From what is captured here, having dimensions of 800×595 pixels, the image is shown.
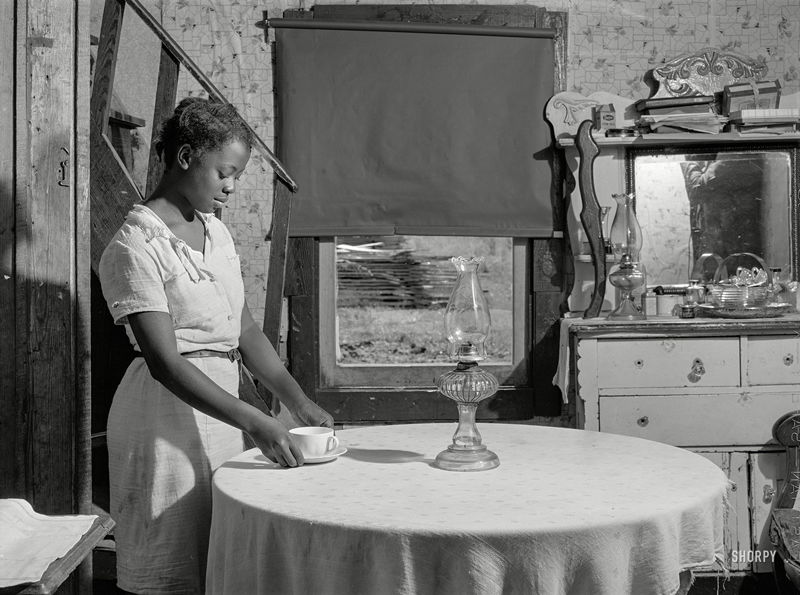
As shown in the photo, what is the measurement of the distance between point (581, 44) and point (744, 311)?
66.3 inches

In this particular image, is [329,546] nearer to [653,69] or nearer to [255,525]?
[255,525]

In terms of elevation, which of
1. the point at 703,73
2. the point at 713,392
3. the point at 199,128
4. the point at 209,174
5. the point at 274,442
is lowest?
the point at 713,392

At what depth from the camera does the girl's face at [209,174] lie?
2248mm

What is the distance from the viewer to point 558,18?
15.6 ft

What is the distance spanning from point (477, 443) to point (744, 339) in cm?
231

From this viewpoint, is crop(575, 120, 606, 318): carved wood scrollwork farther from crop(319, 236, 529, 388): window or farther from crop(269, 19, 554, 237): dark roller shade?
crop(319, 236, 529, 388): window

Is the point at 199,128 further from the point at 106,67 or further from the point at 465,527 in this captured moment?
the point at 106,67

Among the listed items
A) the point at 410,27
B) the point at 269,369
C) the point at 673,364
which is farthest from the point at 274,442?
the point at 410,27

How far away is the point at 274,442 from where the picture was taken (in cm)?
198

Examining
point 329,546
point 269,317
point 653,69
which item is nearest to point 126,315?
point 329,546

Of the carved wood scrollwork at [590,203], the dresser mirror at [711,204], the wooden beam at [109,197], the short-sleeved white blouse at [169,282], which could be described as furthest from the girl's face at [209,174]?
the dresser mirror at [711,204]

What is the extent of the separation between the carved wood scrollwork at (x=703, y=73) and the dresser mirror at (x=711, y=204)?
0.33 metres

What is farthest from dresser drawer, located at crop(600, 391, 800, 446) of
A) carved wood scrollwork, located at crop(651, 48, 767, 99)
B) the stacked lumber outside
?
carved wood scrollwork, located at crop(651, 48, 767, 99)

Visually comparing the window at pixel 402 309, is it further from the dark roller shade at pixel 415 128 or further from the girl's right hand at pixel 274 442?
the girl's right hand at pixel 274 442
